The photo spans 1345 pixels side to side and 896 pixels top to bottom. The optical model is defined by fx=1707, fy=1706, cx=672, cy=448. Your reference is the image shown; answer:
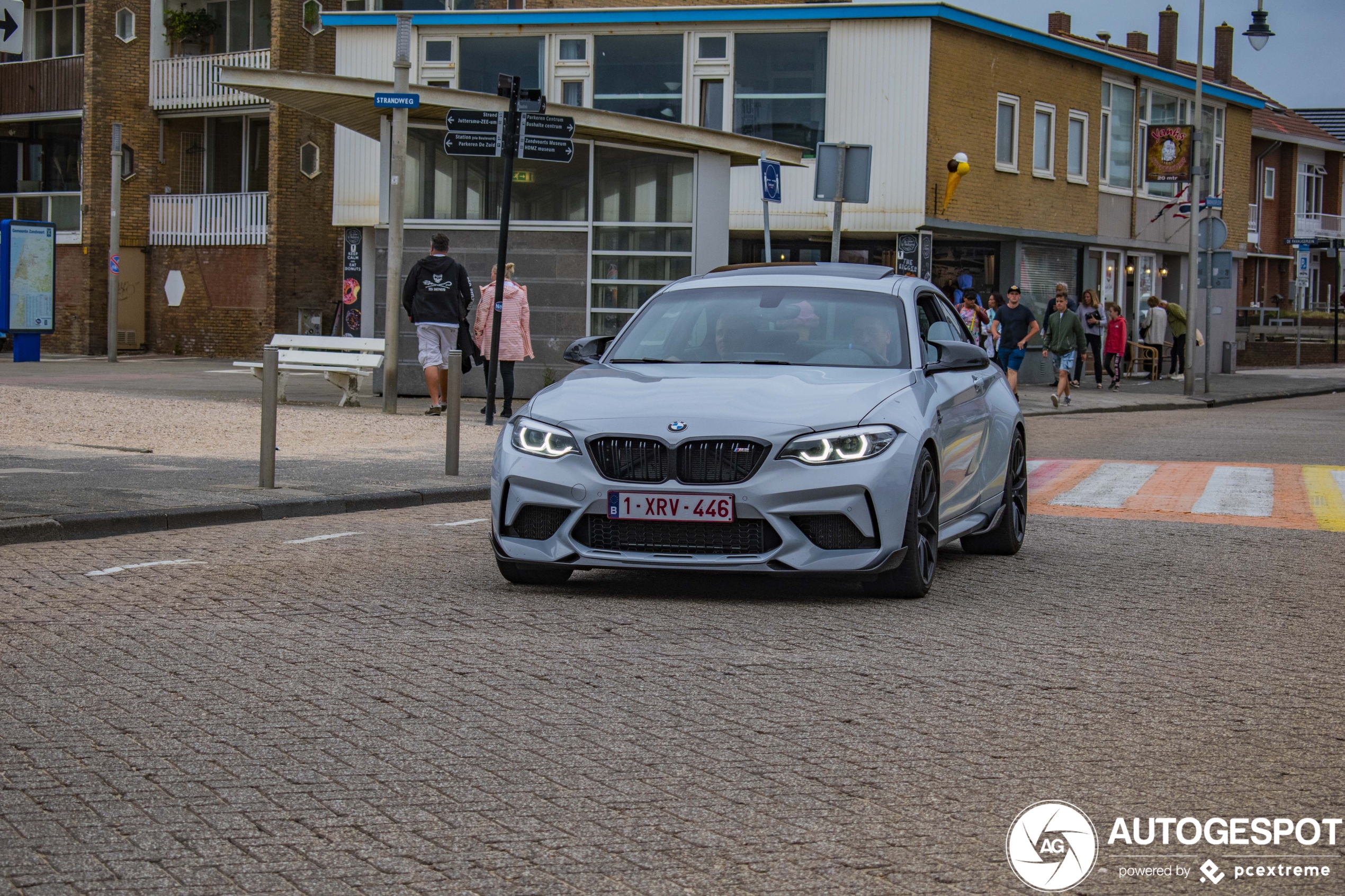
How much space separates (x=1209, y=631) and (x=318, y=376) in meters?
26.0

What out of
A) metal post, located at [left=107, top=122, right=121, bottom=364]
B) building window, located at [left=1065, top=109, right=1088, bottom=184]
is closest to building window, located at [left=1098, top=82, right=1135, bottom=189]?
building window, located at [left=1065, top=109, right=1088, bottom=184]

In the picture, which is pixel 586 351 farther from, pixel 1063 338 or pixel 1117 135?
pixel 1117 135

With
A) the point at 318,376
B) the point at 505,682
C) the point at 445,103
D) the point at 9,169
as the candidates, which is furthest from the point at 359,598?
the point at 9,169

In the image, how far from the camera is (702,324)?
29.0ft

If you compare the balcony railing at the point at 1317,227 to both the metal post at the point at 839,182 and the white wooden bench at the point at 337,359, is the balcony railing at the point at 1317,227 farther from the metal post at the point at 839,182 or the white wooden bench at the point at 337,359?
the white wooden bench at the point at 337,359

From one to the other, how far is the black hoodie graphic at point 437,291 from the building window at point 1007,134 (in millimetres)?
18795

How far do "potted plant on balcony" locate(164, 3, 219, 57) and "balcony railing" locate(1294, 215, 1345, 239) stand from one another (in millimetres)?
42555

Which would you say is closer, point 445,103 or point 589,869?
point 589,869

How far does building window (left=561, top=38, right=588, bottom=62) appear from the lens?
34250 mm

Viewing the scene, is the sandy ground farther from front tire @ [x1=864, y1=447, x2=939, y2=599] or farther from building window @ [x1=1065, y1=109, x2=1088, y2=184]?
building window @ [x1=1065, y1=109, x2=1088, y2=184]

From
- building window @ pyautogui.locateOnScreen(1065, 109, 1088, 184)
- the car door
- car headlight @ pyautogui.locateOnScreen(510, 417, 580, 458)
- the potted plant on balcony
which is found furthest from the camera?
the potted plant on balcony

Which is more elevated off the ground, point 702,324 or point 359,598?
point 702,324

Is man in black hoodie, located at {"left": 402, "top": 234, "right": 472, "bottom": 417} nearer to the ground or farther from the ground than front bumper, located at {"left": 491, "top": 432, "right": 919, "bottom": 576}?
farther from the ground

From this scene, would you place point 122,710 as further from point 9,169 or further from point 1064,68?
point 9,169
